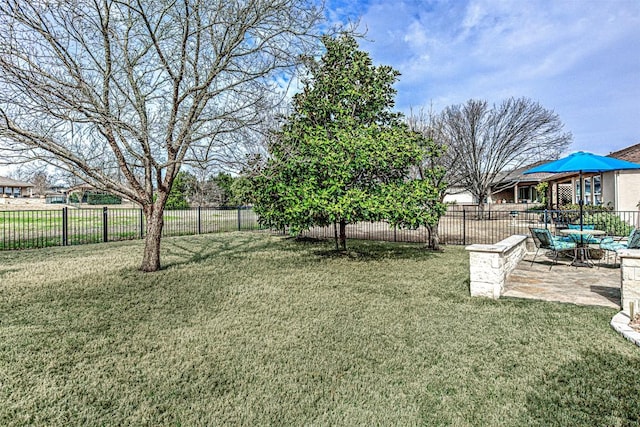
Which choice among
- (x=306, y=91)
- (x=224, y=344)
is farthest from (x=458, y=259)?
(x=224, y=344)

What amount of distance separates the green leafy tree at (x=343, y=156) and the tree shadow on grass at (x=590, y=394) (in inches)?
175

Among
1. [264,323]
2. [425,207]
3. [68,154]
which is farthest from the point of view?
[425,207]

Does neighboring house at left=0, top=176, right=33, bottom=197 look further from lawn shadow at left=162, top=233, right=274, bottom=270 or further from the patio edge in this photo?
the patio edge

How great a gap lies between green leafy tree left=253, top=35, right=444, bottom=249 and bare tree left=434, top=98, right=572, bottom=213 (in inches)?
541

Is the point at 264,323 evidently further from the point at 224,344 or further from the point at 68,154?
the point at 68,154

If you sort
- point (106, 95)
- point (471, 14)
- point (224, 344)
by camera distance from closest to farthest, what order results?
point (224, 344) → point (106, 95) → point (471, 14)

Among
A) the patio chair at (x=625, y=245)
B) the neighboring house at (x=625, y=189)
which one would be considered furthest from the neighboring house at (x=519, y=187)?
the patio chair at (x=625, y=245)

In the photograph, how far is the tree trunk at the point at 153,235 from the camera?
7059 mm

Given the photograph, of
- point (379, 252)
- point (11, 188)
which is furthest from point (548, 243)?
point (11, 188)

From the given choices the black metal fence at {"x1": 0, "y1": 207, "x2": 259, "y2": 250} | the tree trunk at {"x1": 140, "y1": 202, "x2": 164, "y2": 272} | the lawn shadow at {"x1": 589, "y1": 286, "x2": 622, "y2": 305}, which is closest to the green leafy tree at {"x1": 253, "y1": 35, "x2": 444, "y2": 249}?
the tree trunk at {"x1": 140, "y1": 202, "x2": 164, "y2": 272}

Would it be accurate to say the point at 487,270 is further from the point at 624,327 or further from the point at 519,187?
the point at 519,187

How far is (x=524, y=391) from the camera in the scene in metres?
2.78

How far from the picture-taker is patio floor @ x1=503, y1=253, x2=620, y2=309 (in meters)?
5.20

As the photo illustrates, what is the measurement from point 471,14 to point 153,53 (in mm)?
9672
